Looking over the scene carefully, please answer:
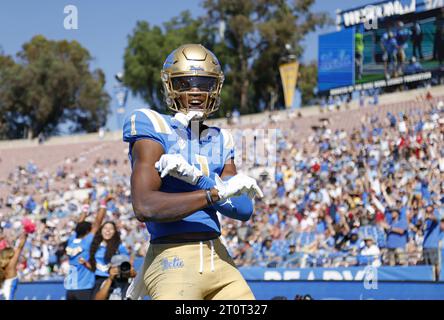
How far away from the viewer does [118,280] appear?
28.2 ft

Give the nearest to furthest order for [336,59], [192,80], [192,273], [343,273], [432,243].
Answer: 1. [192,273]
2. [192,80]
3. [432,243]
4. [343,273]
5. [336,59]

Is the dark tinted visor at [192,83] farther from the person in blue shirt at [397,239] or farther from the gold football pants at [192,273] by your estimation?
the person in blue shirt at [397,239]

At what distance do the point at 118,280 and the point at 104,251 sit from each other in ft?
2.80

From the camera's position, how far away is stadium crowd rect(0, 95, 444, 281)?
40.4 feet

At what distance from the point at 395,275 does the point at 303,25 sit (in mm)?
40321

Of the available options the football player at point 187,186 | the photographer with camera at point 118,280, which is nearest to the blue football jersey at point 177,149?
the football player at point 187,186

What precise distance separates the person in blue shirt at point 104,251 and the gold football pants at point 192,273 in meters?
5.44

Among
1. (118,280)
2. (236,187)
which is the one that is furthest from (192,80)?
(118,280)

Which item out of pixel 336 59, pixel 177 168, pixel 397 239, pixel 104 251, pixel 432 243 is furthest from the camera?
pixel 336 59

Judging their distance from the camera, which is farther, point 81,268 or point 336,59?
point 336,59

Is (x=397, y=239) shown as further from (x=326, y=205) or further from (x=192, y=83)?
(x=192, y=83)
